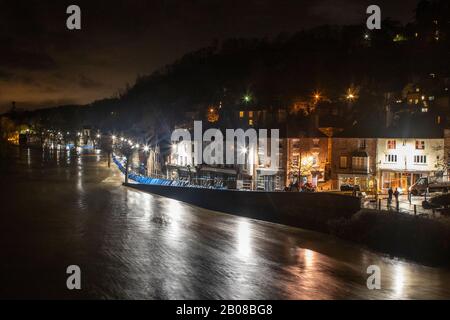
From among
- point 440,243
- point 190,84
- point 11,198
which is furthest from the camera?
point 190,84

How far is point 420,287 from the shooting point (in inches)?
538

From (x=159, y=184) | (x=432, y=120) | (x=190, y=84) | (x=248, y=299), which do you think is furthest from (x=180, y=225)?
(x=190, y=84)

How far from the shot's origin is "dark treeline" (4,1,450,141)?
2115 inches

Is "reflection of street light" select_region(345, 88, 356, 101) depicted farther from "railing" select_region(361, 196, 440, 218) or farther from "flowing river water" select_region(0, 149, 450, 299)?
"flowing river water" select_region(0, 149, 450, 299)

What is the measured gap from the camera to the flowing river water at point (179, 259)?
11992 mm

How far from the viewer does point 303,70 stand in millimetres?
68000

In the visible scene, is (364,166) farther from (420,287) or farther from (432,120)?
(420,287)

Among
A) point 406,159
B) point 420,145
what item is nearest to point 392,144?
point 406,159

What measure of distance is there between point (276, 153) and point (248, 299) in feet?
70.9

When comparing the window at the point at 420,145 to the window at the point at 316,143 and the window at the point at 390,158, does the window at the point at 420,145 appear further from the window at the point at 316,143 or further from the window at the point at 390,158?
the window at the point at 316,143

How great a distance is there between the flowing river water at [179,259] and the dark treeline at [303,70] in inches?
918

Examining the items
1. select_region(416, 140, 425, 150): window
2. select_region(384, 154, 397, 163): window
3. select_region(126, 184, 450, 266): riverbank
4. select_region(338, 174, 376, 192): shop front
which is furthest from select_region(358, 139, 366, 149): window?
select_region(126, 184, 450, 266): riverbank

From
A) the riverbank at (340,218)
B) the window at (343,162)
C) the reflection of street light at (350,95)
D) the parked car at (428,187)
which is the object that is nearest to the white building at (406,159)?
the window at (343,162)

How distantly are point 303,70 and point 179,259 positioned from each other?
5693 cm
